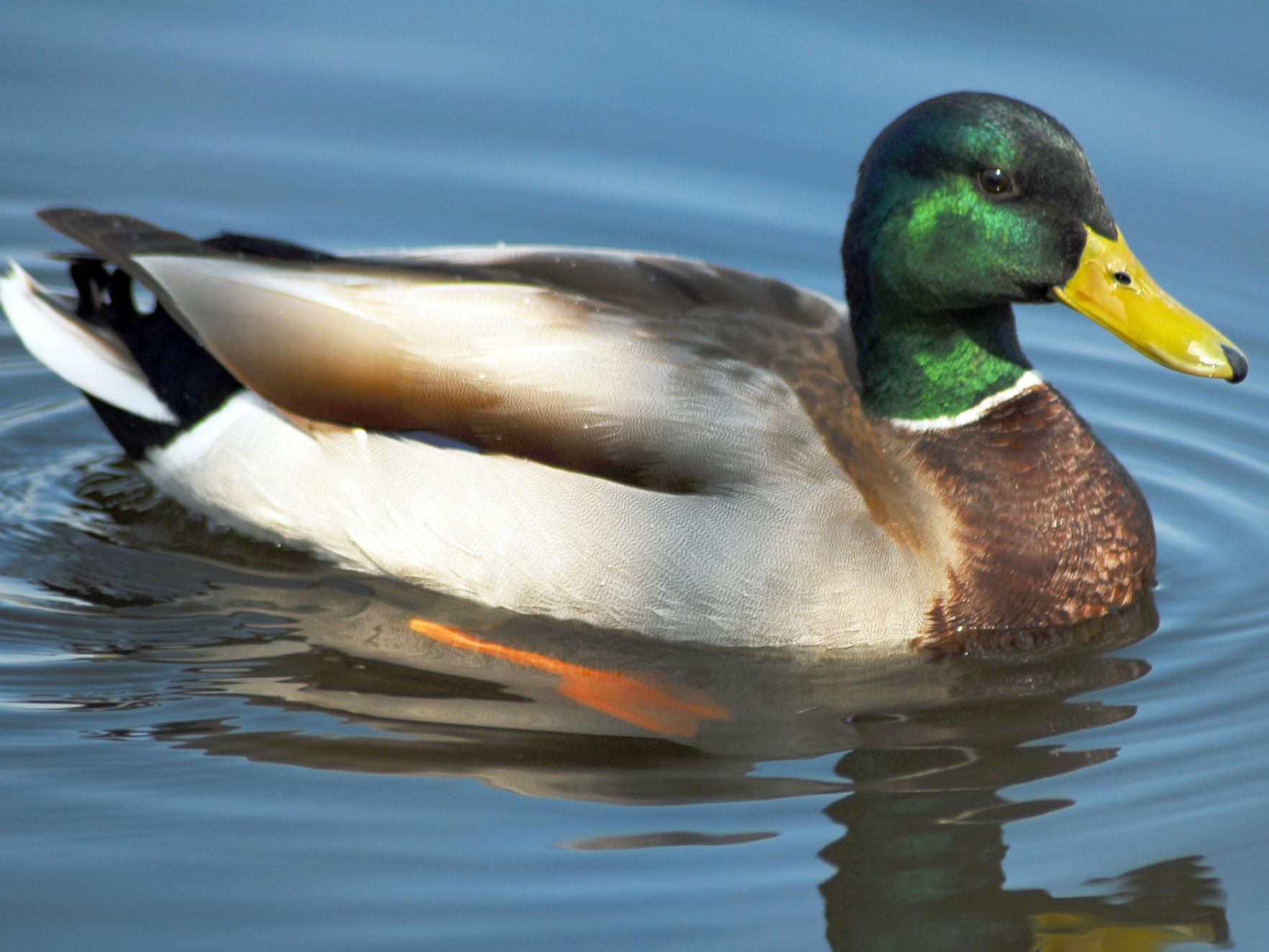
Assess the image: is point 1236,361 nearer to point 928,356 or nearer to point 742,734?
point 928,356

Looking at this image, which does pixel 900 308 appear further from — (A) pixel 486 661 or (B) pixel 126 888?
(B) pixel 126 888

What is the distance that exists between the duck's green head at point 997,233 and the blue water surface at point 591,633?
1.02 m

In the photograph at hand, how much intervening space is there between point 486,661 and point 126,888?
1384 mm

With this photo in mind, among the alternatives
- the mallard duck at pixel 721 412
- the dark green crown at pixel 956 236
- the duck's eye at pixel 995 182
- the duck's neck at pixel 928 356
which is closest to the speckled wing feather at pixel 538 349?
the mallard duck at pixel 721 412

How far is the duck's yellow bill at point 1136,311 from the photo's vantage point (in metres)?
5.46

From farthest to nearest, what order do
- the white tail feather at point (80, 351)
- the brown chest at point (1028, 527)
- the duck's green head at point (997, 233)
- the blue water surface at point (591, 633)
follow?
the white tail feather at point (80, 351) < the brown chest at point (1028, 527) < the duck's green head at point (997, 233) < the blue water surface at point (591, 633)

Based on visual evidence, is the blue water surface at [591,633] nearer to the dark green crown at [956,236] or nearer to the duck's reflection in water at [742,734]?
the duck's reflection in water at [742,734]

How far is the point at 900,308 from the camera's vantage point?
5.71m

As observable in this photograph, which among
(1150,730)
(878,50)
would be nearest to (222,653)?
(1150,730)

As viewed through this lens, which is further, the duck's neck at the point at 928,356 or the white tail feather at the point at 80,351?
the white tail feather at the point at 80,351

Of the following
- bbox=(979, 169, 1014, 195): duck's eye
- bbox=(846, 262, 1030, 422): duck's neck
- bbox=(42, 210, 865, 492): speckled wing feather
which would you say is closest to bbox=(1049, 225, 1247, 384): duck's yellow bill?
bbox=(979, 169, 1014, 195): duck's eye


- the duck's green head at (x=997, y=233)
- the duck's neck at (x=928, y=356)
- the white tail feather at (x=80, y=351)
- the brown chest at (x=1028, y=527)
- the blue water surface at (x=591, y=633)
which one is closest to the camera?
the blue water surface at (x=591, y=633)

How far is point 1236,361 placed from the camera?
5.42 metres

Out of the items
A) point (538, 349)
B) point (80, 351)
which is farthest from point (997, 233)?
point (80, 351)
